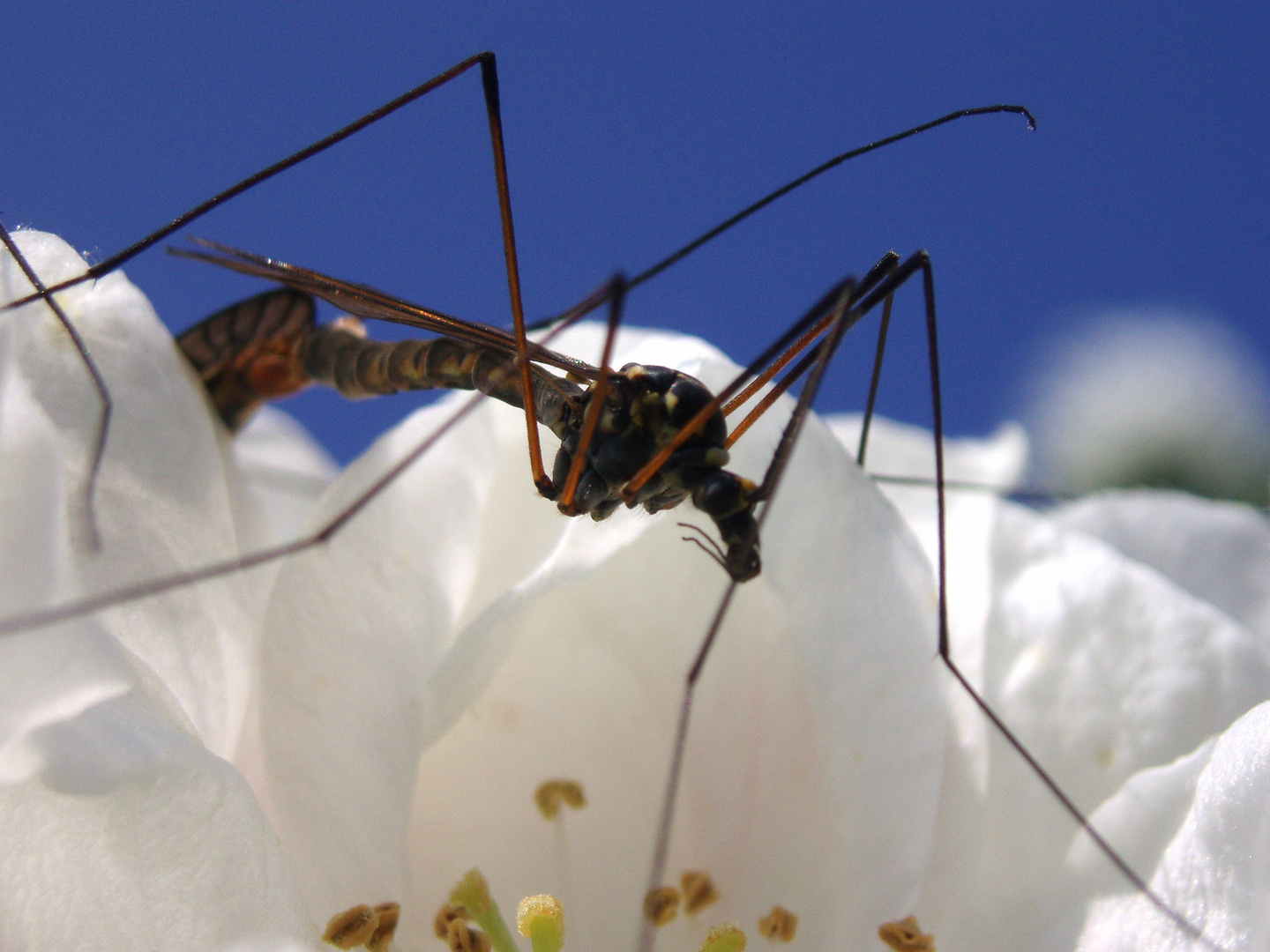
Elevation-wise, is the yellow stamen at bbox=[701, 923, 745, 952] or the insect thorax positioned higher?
the insect thorax

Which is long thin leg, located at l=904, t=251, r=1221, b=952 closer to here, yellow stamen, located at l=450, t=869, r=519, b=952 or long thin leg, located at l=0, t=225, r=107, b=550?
yellow stamen, located at l=450, t=869, r=519, b=952

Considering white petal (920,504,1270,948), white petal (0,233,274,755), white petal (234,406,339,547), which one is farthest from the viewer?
white petal (234,406,339,547)

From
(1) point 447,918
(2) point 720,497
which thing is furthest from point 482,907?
(2) point 720,497

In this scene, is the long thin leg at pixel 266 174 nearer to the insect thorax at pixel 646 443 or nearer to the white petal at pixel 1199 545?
the insect thorax at pixel 646 443

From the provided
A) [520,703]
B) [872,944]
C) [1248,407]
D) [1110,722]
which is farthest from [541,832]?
[1248,407]

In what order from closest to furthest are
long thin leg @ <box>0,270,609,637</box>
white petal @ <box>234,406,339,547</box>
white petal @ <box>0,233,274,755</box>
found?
long thin leg @ <box>0,270,609,637</box> → white petal @ <box>0,233,274,755</box> → white petal @ <box>234,406,339,547</box>

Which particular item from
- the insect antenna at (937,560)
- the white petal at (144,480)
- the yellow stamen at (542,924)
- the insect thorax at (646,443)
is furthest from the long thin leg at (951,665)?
the white petal at (144,480)

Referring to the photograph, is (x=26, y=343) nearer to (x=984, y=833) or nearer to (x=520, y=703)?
(x=520, y=703)

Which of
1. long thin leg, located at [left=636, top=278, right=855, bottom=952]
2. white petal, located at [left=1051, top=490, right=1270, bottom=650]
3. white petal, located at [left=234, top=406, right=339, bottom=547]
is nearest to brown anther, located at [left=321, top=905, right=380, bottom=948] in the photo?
long thin leg, located at [left=636, top=278, right=855, bottom=952]
